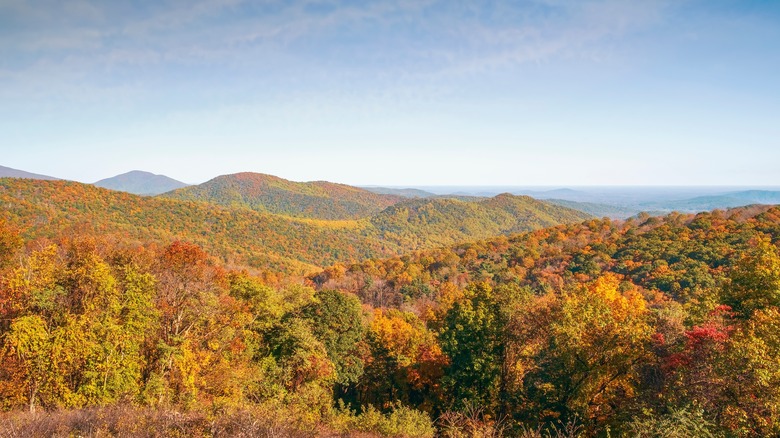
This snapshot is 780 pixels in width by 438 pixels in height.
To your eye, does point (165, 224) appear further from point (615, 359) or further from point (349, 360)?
point (615, 359)

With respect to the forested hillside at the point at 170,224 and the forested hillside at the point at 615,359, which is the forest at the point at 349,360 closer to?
the forested hillside at the point at 615,359

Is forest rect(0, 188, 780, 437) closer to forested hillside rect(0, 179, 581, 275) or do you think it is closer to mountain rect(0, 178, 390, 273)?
forested hillside rect(0, 179, 581, 275)

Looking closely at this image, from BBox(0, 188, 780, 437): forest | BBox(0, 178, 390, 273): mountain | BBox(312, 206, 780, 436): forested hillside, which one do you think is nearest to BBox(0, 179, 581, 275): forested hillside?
BBox(0, 178, 390, 273): mountain

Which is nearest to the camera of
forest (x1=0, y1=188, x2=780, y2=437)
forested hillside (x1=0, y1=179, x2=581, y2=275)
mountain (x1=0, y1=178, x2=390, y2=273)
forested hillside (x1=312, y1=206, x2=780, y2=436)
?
forested hillside (x1=312, y1=206, x2=780, y2=436)

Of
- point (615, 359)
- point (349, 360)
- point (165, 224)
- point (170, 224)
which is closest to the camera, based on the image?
point (615, 359)

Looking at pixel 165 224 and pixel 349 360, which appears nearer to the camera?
pixel 349 360

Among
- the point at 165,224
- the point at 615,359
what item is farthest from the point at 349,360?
the point at 165,224

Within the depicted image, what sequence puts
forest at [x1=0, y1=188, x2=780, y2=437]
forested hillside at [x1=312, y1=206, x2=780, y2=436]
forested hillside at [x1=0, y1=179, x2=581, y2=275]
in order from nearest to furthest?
1. forested hillside at [x1=312, y1=206, x2=780, y2=436]
2. forest at [x1=0, y1=188, x2=780, y2=437]
3. forested hillside at [x1=0, y1=179, x2=581, y2=275]

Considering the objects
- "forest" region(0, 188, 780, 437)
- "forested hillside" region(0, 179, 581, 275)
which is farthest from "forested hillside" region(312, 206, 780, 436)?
"forested hillside" region(0, 179, 581, 275)

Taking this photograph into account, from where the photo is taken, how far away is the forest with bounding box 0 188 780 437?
12523 millimetres

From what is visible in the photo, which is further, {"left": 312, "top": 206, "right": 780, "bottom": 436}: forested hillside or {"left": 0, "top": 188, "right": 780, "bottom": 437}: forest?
{"left": 0, "top": 188, "right": 780, "bottom": 437}: forest

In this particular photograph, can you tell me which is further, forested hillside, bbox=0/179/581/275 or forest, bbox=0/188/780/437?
forested hillside, bbox=0/179/581/275

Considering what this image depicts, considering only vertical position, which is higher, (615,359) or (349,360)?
(615,359)

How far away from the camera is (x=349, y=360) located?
2798 centimetres
